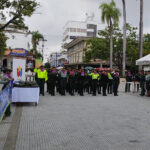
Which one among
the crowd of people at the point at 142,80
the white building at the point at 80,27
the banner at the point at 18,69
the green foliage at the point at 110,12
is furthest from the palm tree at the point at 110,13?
the white building at the point at 80,27

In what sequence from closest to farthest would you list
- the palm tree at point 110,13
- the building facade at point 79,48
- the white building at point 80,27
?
1. the palm tree at point 110,13
2. the building facade at point 79,48
3. the white building at point 80,27

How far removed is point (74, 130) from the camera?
6.55 meters

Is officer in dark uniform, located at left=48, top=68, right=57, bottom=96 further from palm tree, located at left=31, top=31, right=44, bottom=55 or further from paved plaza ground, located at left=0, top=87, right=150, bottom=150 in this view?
palm tree, located at left=31, top=31, right=44, bottom=55

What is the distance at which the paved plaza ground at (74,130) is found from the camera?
17.2 feet

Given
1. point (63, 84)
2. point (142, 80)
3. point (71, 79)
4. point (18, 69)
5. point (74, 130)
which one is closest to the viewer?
point (74, 130)

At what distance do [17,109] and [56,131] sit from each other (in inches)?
145

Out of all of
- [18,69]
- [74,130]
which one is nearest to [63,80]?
[18,69]

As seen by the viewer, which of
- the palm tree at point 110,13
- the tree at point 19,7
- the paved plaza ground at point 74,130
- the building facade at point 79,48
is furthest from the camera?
the building facade at point 79,48

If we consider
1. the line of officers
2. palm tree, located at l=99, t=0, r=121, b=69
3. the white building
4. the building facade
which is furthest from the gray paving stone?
the white building

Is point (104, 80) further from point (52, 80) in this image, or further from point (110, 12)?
point (110, 12)

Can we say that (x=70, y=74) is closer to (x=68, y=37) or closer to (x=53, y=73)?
(x=53, y=73)

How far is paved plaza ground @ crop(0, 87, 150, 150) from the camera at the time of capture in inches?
206

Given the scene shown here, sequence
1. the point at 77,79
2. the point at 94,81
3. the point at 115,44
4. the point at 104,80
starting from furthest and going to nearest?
the point at 115,44 → the point at 77,79 → the point at 94,81 → the point at 104,80

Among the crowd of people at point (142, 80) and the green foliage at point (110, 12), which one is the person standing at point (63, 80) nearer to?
the crowd of people at point (142, 80)
